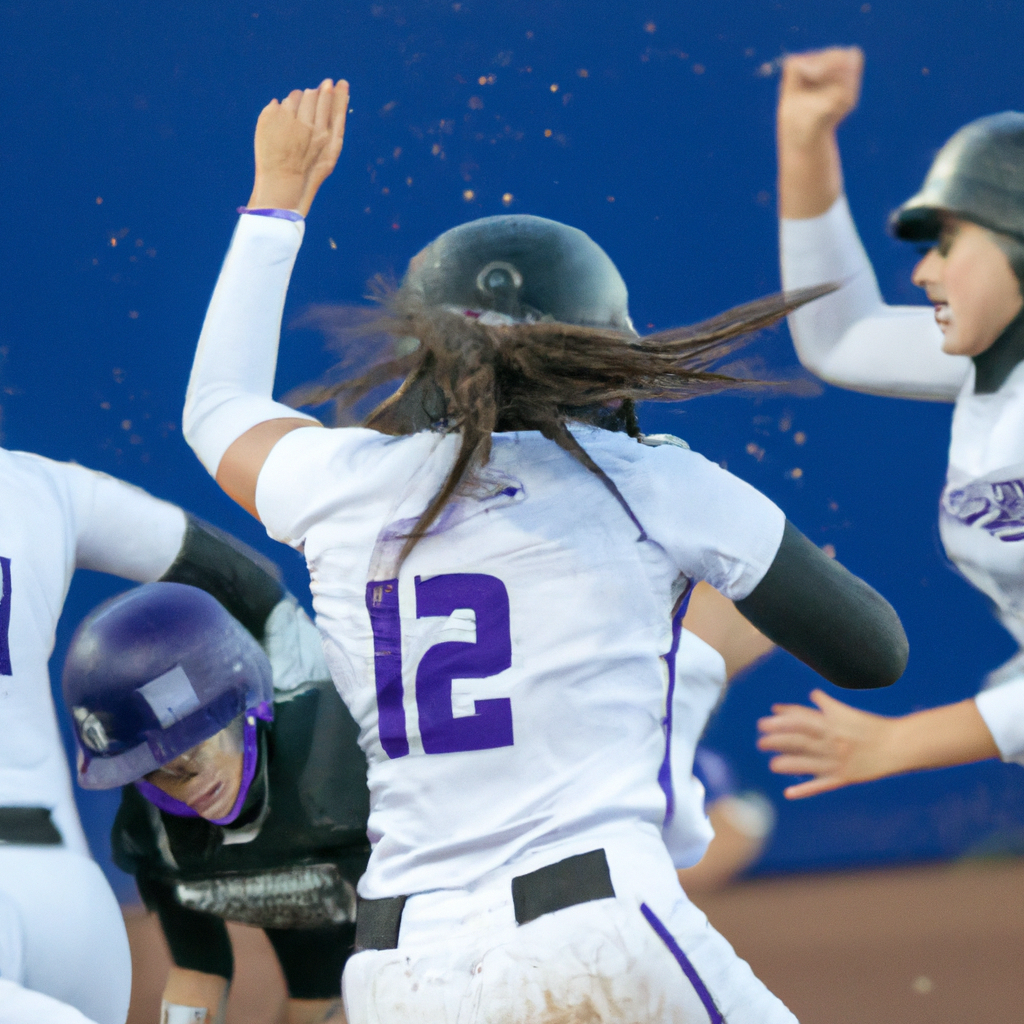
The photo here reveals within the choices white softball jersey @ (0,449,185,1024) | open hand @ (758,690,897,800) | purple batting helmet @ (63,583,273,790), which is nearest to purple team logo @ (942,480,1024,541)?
open hand @ (758,690,897,800)

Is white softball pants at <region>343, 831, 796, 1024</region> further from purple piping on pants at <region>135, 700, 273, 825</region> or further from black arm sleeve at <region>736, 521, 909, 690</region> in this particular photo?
purple piping on pants at <region>135, 700, 273, 825</region>

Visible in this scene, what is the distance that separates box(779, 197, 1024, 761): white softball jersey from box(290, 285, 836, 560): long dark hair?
688mm

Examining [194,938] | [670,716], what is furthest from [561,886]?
[194,938]

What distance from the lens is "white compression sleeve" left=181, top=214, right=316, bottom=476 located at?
101 centimetres

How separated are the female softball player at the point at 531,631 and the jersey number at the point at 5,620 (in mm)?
440

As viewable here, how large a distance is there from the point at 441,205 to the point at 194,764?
46.0 inches

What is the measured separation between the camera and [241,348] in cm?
105

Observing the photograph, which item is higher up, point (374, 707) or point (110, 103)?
point (110, 103)

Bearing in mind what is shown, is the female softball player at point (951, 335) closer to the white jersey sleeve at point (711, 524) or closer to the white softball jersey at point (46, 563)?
the white jersey sleeve at point (711, 524)

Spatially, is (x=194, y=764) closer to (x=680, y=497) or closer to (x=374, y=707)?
(x=374, y=707)

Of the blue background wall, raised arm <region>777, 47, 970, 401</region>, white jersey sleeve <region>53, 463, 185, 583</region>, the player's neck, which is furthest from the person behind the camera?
the blue background wall

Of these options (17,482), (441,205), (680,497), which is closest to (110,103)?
(441,205)

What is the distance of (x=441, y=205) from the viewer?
2037 mm

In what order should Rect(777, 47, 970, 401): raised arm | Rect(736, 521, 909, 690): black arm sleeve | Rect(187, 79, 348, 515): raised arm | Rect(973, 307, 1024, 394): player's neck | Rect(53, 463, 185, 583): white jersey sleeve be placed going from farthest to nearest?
Rect(777, 47, 970, 401): raised arm < Rect(973, 307, 1024, 394): player's neck < Rect(53, 463, 185, 583): white jersey sleeve < Rect(187, 79, 348, 515): raised arm < Rect(736, 521, 909, 690): black arm sleeve
